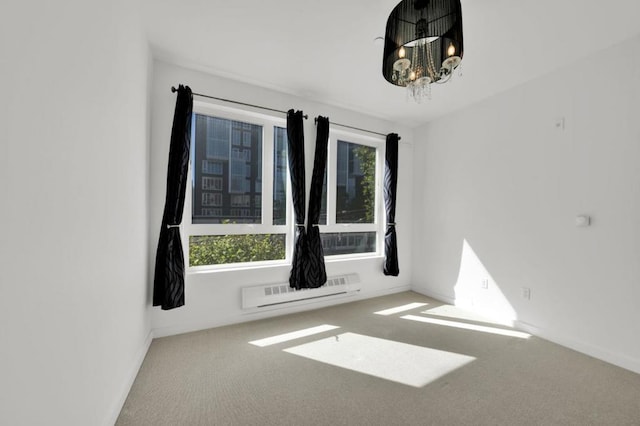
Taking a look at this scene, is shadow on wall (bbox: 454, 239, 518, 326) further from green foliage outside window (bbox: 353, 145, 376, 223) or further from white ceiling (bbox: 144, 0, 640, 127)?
white ceiling (bbox: 144, 0, 640, 127)

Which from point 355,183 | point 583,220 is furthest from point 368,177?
point 583,220

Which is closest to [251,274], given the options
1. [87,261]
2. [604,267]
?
[87,261]

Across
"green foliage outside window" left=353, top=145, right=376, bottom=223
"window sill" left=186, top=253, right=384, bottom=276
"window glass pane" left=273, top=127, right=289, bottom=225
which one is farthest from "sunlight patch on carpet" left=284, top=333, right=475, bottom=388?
"green foliage outside window" left=353, top=145, right=376, bottom=223

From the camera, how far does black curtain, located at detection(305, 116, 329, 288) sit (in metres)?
3.36

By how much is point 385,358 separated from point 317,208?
5.93 feet

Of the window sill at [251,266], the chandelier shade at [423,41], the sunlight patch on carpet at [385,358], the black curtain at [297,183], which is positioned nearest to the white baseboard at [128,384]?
the window sill at [251,266]

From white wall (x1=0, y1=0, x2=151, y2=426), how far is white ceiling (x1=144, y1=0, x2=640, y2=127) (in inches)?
27.0

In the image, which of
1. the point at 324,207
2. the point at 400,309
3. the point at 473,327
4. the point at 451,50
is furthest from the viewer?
the point at 324,207

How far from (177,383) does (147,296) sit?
3.07 feet

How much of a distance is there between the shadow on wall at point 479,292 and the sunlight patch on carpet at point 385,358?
1205 millimetres

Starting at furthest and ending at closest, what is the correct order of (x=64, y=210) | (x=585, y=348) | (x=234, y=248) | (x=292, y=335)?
(x=234, y=248), (x=292, y=335), (x=585, y=348), (x=64, y=210)

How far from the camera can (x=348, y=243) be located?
13.2 ft

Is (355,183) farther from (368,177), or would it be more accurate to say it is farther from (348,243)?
(348,243)

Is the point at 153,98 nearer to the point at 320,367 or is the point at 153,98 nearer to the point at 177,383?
the point at 177,383
